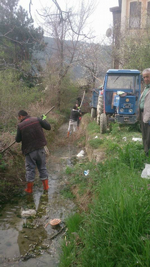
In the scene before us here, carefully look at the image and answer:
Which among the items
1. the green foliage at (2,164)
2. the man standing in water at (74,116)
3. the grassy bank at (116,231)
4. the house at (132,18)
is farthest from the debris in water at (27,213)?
the house at (132,18)

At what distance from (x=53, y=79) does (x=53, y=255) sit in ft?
50.3

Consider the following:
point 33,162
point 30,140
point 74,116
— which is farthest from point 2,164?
point 74,116

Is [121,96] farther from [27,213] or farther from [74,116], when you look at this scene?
[27,213]

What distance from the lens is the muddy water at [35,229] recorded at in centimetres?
323

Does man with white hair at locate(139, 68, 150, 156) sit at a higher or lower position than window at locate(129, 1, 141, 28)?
lower

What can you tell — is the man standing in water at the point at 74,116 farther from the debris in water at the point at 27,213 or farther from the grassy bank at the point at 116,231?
the grassy bank at the point at 116,231

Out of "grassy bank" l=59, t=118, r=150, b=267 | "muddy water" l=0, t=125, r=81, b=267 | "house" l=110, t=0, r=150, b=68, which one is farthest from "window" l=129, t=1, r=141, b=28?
"grassy bank" l=59, t=118, r=150, b=267

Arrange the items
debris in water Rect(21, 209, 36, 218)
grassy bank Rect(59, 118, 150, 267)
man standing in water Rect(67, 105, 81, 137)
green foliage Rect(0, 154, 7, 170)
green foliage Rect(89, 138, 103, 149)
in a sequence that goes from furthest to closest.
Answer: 1. man standing in water Rect(67, 105, 81, 137)
2. green foliage Rect(89, 138, 103, 149)
3. green foliage Rect(0, 154, 7, 170)
4. debris in water Rect(21, 209, 36, 218)
5. grassy bank Rect(59, 118, 150, 267)

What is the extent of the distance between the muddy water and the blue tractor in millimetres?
3311

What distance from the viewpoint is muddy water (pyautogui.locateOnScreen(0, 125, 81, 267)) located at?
3.23 metres

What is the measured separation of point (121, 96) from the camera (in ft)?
25.9

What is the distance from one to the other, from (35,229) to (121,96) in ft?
17.9

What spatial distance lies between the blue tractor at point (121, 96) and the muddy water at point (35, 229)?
3311 millimetres

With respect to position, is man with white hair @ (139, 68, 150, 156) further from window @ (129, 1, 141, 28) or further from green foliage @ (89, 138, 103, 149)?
window @ (129, 1, 141, 28)
